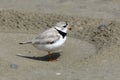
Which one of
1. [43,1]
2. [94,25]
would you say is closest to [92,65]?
[94,25]

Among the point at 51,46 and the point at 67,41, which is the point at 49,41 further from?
→ the point at 67,41

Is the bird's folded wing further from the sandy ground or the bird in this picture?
the sandy ground

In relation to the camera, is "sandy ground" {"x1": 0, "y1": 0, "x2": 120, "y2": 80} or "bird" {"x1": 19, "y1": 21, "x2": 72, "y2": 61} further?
"bird" {"x1": 19, "y1": 21, "x2": 72, "y2": 61}

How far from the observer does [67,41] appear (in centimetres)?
1152

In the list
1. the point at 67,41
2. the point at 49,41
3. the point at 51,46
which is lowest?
the point at 67,41

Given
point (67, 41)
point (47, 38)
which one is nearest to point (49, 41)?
point (47, 38)

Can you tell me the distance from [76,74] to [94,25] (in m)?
3.36

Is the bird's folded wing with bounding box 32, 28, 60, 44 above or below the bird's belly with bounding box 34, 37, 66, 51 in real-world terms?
above

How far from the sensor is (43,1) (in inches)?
579

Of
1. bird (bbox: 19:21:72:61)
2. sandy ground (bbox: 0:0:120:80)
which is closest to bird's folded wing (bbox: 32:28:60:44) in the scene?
bird (bbox: 19:21:72:61)

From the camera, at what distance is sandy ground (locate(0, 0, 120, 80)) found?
30.9 feet

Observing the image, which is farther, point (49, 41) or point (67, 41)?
point (67, 41)

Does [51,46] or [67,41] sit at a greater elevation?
[51,46]

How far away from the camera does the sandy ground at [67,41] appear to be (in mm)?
9422
